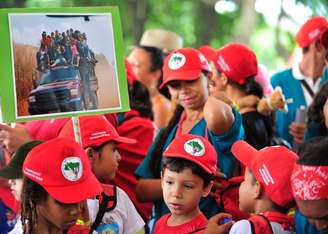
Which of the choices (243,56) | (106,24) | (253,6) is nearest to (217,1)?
(253,6)

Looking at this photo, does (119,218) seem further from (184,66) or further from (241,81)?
(241,81)

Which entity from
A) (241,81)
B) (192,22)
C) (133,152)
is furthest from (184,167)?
(192,22)

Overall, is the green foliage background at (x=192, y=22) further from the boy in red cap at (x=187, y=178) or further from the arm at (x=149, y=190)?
the boy in red cap at (x=187, y=178)

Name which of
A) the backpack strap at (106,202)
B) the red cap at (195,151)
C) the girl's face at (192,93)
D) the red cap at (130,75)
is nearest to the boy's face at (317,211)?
the red cap at (195,151)

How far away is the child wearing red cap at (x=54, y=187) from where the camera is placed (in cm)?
251

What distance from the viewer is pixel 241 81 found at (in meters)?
3.94

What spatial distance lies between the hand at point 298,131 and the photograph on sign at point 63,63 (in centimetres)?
196

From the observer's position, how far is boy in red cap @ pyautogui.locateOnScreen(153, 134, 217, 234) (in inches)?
115

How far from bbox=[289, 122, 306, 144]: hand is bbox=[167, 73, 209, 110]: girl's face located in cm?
135

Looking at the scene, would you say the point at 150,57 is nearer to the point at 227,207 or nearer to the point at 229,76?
the point at 229,76

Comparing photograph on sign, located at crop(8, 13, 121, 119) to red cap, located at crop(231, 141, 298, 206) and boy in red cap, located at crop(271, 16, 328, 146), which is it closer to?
red cap, located at crop(231, 141, 298, 206)

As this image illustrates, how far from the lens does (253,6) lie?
10.4m

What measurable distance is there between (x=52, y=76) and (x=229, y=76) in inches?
56.5

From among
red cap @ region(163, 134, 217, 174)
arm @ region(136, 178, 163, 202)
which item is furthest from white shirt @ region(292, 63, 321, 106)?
red cap @ region(163, 134, 217, 174)
